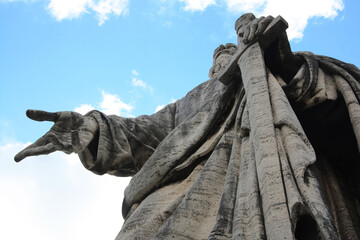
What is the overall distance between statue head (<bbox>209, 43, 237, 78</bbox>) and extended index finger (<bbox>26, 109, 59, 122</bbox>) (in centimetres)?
260

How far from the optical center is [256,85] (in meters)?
4.07

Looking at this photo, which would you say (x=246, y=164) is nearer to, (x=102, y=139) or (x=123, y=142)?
(x=102, y=139)

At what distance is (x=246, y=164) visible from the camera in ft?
11.5

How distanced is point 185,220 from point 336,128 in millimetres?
1637

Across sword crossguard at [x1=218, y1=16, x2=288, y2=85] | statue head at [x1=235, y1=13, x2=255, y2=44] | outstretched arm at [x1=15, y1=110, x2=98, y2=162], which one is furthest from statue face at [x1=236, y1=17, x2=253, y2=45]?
outstretched arm at [x1=15, y1=110, x2=98, y2=162]

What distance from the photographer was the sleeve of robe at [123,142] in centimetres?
523

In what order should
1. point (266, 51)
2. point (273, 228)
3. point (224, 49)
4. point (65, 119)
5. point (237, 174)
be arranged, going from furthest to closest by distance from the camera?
point (224, 49) < point (65, 119) < point (266, 51) < point (237, 174) < point (273, 228)

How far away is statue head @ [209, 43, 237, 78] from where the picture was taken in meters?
7.08

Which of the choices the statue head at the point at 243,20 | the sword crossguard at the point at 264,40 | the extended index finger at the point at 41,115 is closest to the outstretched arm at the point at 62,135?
the extended index finger at the point at 41,115

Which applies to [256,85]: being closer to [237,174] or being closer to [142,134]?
[237,174]

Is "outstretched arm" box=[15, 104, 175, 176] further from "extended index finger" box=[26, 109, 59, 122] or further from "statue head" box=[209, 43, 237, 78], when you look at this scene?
"statue head" box=[209, 43, 237, 78]

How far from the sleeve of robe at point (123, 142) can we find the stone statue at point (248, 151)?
0.04 feet

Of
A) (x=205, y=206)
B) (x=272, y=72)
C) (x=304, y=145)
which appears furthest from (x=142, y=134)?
(x=304, y=145)

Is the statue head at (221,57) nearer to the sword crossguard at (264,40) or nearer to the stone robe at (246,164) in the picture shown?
the stone robe at (246,164)
